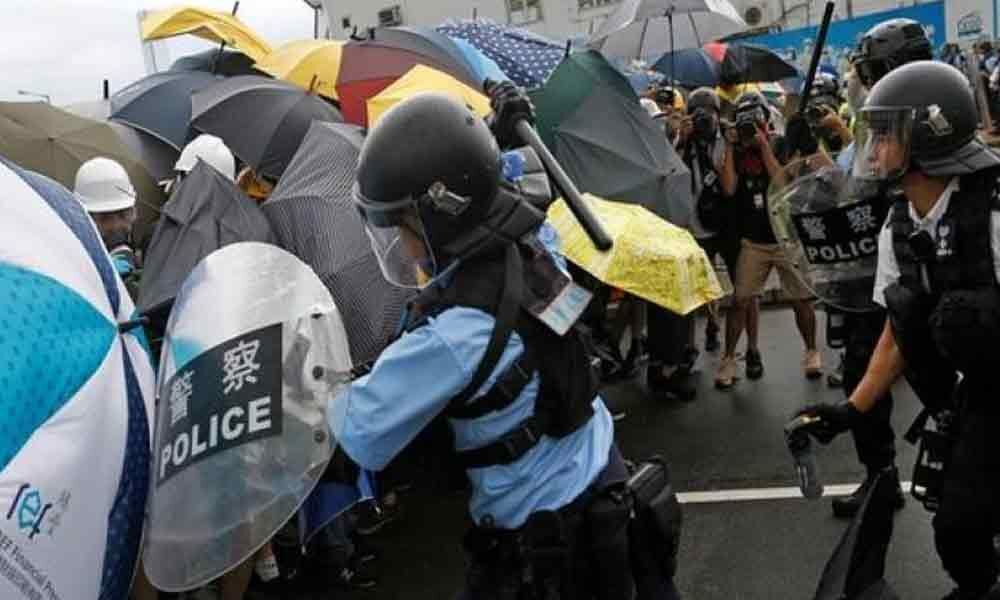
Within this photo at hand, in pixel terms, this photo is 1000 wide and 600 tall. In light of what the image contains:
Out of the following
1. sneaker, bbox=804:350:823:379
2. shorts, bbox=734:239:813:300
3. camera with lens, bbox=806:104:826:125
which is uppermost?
camera with lens, bbox=806:104:826:125

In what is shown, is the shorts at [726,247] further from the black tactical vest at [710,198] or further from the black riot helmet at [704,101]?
the black riot helmet at [704,101]

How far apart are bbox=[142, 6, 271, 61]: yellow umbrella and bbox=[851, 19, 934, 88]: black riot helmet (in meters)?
6.52

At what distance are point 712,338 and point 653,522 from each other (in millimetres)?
5112

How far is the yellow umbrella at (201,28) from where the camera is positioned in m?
9.30

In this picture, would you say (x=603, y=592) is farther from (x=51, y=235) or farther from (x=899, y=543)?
(x=899, y=543)

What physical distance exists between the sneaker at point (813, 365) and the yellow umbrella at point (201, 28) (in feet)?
19.3

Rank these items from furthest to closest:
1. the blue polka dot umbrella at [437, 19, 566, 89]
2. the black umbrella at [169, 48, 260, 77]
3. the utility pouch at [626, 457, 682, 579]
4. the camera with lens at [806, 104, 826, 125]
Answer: the black umbrella at [169, 48, 260, 77], the blue polka dot umbrella at [437, 19, 566, 89], the camera with lens at [806, 104, 826, 125], the utility pouch at [626, 457, 682, 579]

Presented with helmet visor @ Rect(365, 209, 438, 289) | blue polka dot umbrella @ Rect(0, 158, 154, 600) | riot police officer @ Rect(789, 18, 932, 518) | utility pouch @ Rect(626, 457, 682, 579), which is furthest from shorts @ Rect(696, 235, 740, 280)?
blue polka dot umbrella @ Rect(0, 158, 154, 600)

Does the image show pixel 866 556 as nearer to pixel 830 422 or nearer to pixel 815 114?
pixel 830 422

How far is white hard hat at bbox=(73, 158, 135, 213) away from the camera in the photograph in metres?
4.38

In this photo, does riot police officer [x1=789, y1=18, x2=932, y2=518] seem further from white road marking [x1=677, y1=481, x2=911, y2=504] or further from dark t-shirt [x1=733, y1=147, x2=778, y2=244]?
dark t-shirt [x1=733, y1=147, x2=778, y2=244]

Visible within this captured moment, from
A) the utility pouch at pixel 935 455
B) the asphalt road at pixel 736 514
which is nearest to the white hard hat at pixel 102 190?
the asphalt road at pixel 736 514

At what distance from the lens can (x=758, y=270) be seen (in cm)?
621

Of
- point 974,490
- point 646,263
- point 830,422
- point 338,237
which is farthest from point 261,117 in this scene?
point 974,490
